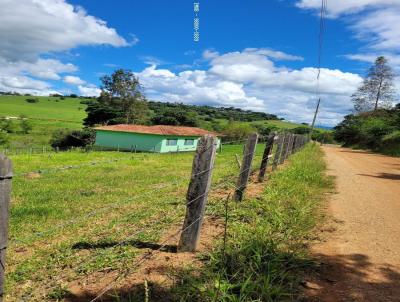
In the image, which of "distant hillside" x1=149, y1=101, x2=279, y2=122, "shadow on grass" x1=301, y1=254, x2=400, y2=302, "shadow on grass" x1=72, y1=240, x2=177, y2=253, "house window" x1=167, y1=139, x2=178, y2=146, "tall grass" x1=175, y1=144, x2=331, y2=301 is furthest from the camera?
"distant hillside" x1=149, y1=101, x2=279, y2=122

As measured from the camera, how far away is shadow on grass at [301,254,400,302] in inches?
156

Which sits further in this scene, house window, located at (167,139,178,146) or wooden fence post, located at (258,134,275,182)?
house window, located at (167,139,178,146)

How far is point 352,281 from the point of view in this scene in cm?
431

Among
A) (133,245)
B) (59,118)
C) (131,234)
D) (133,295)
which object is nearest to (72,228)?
(131,234)

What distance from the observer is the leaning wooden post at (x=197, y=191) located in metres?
4.93

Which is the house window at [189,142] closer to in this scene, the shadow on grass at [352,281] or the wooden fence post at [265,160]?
the wooden fence post at [265,160]

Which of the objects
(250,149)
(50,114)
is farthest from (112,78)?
(250,149)

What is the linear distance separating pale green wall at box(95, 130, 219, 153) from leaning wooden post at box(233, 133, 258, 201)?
39.4 metres

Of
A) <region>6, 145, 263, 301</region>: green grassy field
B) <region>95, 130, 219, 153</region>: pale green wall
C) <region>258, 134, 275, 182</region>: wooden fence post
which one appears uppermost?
<region>258, 134, 275, 182</region>: wooden fence post

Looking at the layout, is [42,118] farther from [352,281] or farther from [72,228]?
[352,281]

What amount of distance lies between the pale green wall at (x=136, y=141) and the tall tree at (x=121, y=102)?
16.6 metres

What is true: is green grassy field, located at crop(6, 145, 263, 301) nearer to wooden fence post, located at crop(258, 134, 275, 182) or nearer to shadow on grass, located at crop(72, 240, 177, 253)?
shadow on grass, located at crop(72, 240, 177, 253)

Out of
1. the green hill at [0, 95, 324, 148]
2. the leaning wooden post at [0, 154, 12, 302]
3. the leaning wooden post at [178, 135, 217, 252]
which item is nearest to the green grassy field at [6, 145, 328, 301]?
the leaning wooden post at [178, 135, 217, 252]

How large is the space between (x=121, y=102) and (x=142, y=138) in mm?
22005
